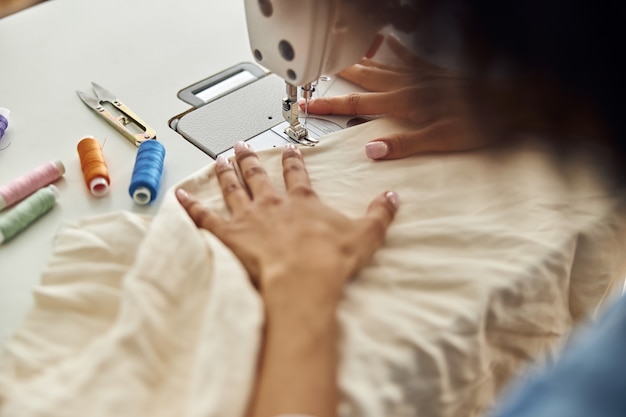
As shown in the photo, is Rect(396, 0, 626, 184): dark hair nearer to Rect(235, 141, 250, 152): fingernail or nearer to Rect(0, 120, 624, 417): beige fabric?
Rect(0, 120, 624, 417): beige fabric

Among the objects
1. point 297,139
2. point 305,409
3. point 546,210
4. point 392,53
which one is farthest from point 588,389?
point 297,139

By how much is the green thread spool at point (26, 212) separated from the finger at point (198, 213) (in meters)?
0.17

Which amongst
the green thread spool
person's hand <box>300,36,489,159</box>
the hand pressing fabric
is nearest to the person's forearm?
the hand pressing fabric

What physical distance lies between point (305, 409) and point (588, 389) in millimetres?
226

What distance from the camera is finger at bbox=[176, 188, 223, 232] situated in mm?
707

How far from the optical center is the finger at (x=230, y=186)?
740 millimetres

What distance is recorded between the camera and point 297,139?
2.91ft

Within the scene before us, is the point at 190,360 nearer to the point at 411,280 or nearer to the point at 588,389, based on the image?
the point at 411,280

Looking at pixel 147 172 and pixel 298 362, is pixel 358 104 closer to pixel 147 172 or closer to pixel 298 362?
pixel 147 172

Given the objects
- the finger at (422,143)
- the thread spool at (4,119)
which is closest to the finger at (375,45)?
the finger at (422,143)

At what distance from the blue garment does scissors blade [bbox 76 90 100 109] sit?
0.74 m

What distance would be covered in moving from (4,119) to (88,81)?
151 mm

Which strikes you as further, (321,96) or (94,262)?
(321,96)

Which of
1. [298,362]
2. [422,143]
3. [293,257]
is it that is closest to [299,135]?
[422,143]
